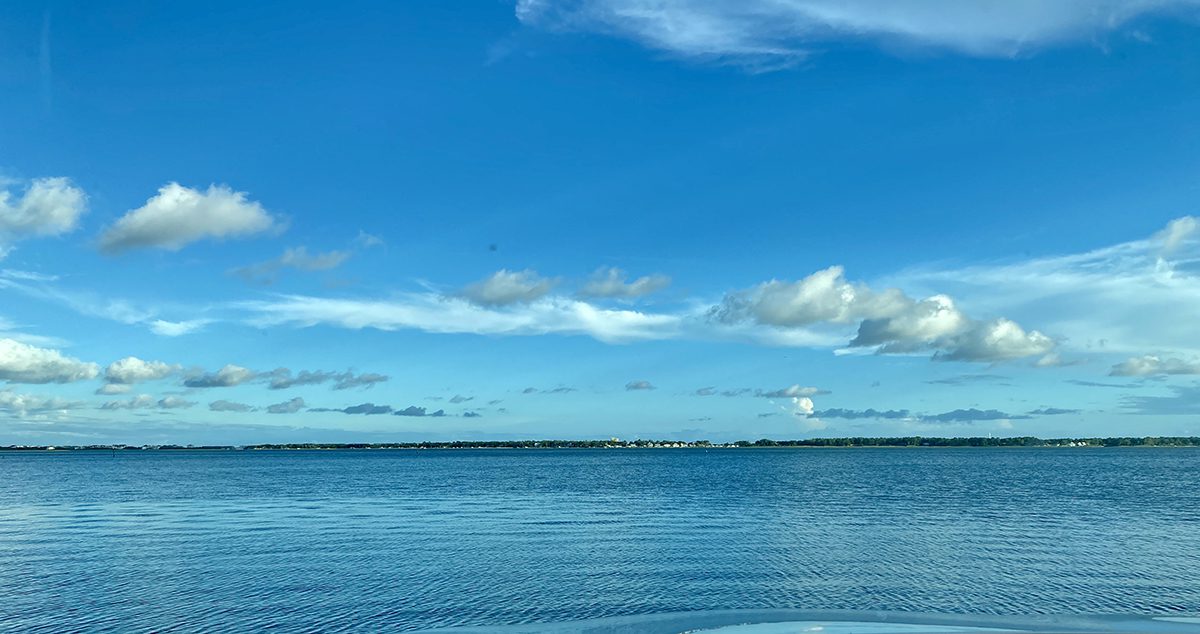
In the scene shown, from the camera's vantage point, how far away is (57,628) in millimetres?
26750

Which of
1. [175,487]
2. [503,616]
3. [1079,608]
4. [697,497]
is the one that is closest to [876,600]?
[1079,608]

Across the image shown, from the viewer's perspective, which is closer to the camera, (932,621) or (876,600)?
(932,621)

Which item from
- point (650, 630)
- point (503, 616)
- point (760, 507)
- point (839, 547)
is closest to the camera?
point (650, 630)

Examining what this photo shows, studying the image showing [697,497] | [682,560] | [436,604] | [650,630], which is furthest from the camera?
[697,497]

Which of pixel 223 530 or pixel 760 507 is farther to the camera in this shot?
pixel 760 507

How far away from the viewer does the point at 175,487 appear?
101 meters

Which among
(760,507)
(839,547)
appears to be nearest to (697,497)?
(760,507)

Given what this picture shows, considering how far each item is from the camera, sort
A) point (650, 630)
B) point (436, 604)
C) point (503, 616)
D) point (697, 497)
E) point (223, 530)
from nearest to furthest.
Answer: point (650, 630) < point (503, 616) < point (436, 604) < point (223, 530) < point (697, 497)

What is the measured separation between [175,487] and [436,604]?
83.2m

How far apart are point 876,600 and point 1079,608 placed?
20.9 ft

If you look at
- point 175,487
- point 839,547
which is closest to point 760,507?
point 839,547

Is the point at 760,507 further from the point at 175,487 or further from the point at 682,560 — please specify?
the point at 175,487

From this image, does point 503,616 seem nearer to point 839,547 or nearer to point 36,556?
point 839,547

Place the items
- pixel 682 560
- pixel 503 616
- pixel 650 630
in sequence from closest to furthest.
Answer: pixel 650 630
pixel 503 616
pixel 682 560
